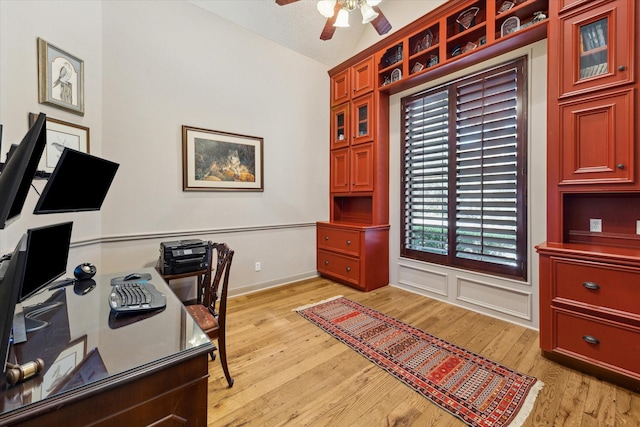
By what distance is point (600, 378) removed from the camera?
1922 mm

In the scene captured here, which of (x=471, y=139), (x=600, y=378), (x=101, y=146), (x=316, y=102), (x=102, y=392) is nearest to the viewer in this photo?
(x=102, y=392)

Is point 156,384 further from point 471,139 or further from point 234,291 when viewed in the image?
point 471,139

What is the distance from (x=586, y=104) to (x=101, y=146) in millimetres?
4020

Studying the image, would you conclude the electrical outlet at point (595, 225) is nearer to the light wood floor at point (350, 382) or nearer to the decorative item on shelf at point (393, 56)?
the light wood floor at point (350, 382)

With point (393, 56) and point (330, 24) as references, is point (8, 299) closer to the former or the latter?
point (330, 24)

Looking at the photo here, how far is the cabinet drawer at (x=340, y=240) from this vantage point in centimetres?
378

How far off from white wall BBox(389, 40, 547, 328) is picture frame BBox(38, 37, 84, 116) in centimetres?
347

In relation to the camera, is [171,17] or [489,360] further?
[171,17]

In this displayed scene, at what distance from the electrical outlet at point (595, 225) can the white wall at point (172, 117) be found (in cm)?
310

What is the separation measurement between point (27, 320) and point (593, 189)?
335 centimetres

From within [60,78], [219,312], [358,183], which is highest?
[60,78]

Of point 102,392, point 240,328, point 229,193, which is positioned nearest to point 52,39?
point 229,193

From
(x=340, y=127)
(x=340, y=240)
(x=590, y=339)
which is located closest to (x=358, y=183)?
(x=340, y=240)

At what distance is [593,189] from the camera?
203cm
